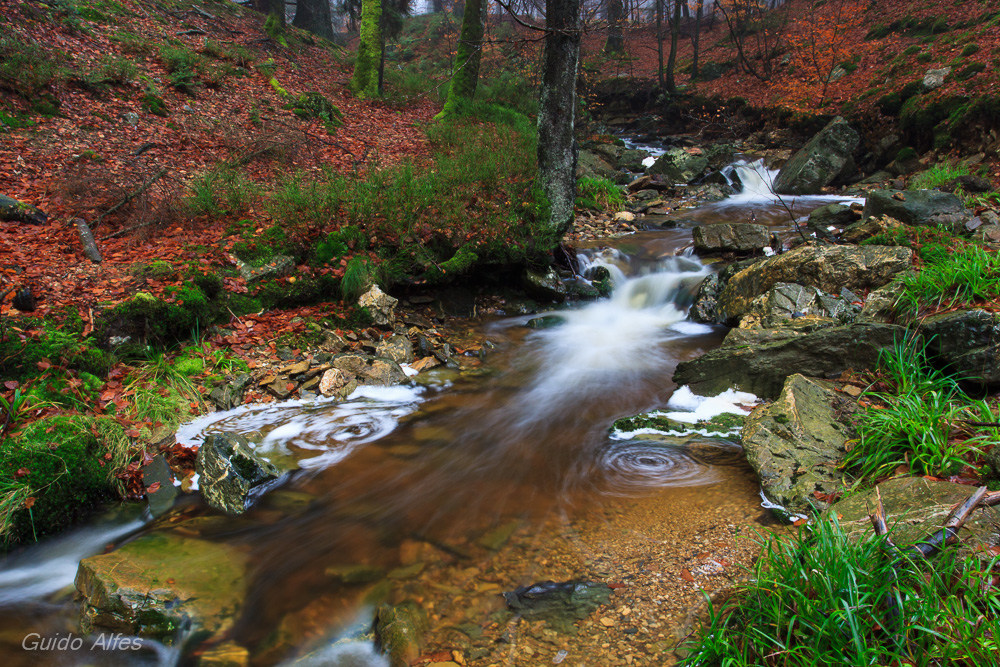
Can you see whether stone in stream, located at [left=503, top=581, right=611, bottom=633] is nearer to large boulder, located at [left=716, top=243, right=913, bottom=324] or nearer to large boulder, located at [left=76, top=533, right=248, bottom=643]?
large boulder, located at [left=76, top=533, right=248, bottom=643]

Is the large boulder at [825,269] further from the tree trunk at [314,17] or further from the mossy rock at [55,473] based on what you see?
the tree trunk at [314,17]

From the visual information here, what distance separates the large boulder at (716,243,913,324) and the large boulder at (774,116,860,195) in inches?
309

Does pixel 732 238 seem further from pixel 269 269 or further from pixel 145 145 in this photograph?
pixel 145 145

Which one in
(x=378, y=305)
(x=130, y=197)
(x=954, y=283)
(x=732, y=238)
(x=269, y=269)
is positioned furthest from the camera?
(x=732, y=238)

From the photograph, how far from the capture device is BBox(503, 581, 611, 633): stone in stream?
2.73 m

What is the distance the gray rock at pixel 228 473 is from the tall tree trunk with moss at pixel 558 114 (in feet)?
18.8

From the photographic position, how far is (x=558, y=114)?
8.27m

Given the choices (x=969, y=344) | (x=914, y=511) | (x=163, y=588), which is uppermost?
(x=969, y=344)

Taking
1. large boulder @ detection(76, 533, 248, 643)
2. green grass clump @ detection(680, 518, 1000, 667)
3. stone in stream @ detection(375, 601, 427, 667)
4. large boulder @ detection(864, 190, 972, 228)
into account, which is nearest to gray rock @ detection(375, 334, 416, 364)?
large boulder @ detection(76, 533, 248, 643)

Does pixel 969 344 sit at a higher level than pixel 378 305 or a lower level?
higher

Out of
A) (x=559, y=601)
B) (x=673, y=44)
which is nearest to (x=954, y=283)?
(x=559, y=601)

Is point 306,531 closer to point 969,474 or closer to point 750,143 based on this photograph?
point 969,474

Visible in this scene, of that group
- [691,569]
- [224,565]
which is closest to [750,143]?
[691,569]

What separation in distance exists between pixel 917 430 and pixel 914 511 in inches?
36.7
